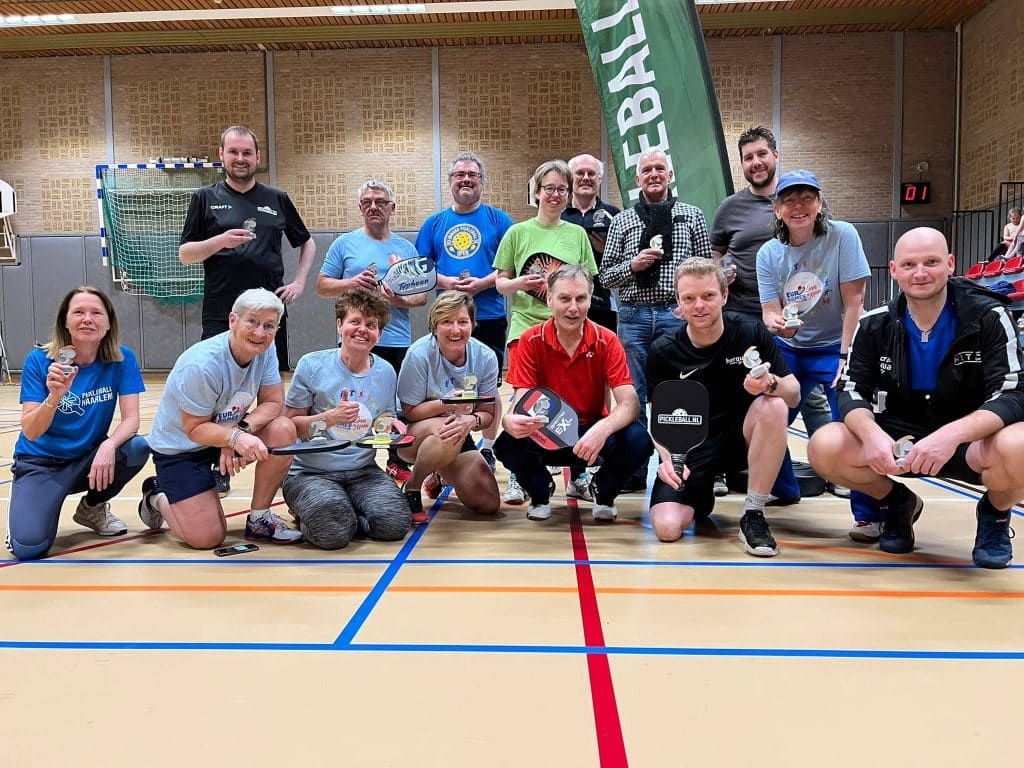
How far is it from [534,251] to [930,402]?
7.55 ft

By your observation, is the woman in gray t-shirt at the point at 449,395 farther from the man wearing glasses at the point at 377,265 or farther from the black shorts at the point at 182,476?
the black shorts at the point at 182,476

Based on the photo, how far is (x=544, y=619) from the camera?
8.62 ft

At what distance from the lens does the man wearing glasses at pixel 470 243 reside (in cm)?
505

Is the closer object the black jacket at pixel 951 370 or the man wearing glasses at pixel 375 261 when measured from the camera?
the black jacket at pixel 951 370

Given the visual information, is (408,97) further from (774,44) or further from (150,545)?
(150,545)

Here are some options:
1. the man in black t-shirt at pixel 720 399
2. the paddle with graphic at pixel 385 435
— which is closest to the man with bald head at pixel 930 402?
the man in black t-shirt at pixel 720 399

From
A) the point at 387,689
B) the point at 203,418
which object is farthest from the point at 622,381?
the point at 387,689

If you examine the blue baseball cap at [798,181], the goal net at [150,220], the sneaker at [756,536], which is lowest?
the sneaker at [756,536]

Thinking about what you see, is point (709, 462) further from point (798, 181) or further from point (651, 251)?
point (798, 181)

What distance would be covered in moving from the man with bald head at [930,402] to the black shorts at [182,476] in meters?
2.77

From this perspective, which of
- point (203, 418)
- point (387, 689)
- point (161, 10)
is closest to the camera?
point (387, 689)

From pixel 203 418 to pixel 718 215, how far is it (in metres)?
3.25

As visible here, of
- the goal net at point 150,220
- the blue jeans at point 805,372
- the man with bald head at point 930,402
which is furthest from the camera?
the goal net at point 150,220

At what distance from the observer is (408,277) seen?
493 centimetres
